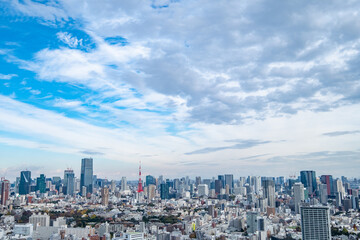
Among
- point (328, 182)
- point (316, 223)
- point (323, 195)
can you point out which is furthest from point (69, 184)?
point (316, 223)

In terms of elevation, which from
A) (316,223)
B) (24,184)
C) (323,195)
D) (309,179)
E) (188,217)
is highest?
(309,179)

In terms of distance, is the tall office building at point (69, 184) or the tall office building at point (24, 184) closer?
the tall office building at point (24, 184)

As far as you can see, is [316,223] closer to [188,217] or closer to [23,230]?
[188,217]

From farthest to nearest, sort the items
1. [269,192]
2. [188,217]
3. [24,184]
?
1. [24,184]
2. [269,192]
3. [188,217]

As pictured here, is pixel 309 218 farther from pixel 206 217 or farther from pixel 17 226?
pixel 17 226

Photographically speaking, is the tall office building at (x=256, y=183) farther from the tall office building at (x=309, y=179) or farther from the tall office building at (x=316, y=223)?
the tall office building at (x=316, y=223)

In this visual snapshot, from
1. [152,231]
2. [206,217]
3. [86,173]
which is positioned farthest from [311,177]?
[86,173]

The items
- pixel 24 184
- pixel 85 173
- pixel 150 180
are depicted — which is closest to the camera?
pixel 24 184

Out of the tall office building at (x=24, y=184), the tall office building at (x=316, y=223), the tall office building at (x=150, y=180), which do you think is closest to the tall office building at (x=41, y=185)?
the tall office building at (x=24, y=184)
